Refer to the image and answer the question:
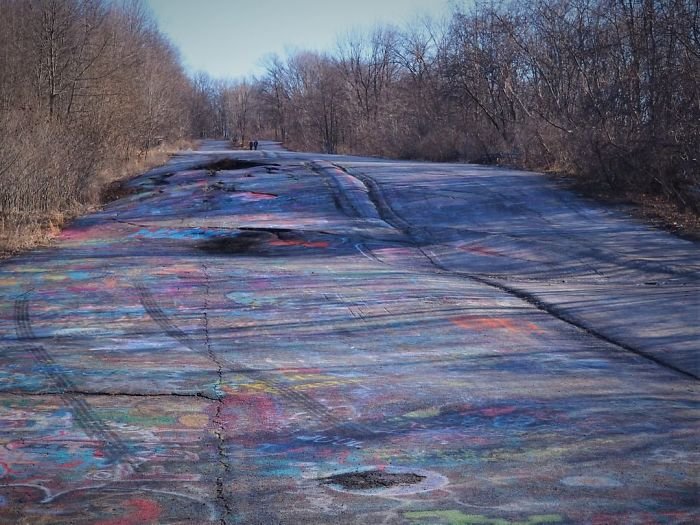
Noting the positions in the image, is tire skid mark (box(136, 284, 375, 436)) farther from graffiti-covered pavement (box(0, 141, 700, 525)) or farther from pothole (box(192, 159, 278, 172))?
pothole (box(192, 159, 278, 172))

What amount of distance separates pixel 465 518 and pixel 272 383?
2.60 meters

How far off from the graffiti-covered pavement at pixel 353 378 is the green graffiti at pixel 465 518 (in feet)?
0.04

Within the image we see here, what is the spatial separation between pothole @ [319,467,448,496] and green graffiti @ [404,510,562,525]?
0.87ft

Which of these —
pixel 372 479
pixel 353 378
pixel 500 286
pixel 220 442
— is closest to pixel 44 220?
pixel 500 286

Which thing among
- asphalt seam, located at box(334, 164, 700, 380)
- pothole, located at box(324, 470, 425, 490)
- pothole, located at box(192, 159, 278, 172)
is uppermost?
pothole, located at box(192, 159, 278, 172)

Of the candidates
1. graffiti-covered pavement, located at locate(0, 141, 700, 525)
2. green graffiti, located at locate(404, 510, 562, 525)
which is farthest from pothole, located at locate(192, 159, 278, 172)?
green graffiti, located at locate(404, 510, 562, 525)

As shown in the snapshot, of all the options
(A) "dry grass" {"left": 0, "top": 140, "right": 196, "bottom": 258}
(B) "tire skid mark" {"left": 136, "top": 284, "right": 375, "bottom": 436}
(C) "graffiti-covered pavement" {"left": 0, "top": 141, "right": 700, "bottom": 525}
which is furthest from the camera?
(A) "dry grass" {"left": 0, "top": 140, "right": 196, "bottom": 258}

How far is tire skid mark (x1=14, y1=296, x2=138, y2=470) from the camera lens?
14.8 feet

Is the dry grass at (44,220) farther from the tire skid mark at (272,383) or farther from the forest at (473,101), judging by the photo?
the tire skid mark at (272,383)

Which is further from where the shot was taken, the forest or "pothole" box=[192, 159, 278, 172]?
"pothole" box=[192, 159, 278, 172]

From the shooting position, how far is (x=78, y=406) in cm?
532

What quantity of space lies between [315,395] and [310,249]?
7003 mm

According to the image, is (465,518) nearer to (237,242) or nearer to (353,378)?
(353,378)

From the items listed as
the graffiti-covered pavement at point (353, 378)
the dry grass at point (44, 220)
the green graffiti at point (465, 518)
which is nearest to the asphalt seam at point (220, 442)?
the graffiti-covered pavement at point (353, 378)
